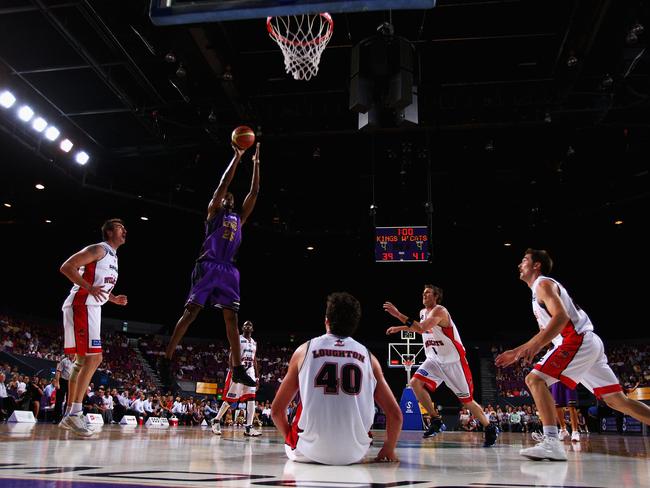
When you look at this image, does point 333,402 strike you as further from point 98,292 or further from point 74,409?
point 74,409

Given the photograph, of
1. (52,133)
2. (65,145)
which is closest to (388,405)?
(52,133)

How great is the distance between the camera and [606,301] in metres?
28.3

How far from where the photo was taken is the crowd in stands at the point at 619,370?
24250mm

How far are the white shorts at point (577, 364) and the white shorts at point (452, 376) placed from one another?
2557mm

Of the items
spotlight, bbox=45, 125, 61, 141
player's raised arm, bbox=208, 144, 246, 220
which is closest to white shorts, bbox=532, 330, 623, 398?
player's raised arm, bbox=208, 144, 246, 220

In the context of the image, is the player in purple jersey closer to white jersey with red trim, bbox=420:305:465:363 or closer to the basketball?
the basketball

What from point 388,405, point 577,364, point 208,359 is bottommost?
point 388,405

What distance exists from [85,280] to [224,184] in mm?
1933

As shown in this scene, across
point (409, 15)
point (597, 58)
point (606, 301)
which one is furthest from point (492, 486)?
point (606, 301)

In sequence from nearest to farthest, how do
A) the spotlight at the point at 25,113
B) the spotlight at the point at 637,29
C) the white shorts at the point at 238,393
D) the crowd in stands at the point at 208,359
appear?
1. the white shorts at the point at 238,393
2. the spotlight at the point at 637,29
3. the spotlight at the point at 25,113
4. the crowd in stands at the point at 208,359

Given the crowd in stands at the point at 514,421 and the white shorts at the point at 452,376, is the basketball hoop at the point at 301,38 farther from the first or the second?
the crowd in stands at the point at 514,421

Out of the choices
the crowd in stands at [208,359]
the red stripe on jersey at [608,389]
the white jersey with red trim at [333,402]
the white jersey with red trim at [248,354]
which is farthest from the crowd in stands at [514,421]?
the white jersey with red trim at [333,402]

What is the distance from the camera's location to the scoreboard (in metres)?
16.6

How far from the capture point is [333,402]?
11.0ft
